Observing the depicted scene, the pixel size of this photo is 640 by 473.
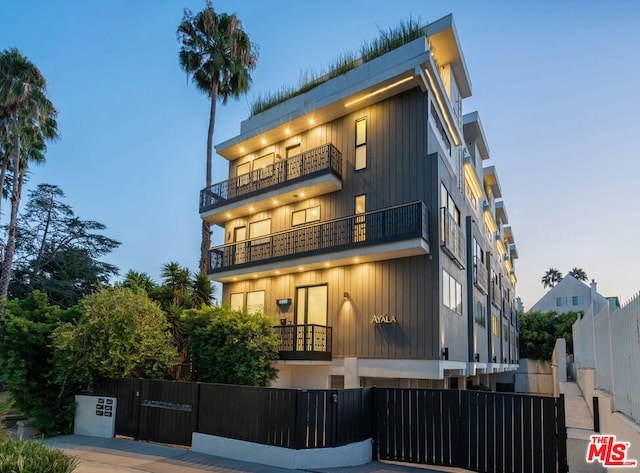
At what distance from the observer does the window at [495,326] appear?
25.6 m

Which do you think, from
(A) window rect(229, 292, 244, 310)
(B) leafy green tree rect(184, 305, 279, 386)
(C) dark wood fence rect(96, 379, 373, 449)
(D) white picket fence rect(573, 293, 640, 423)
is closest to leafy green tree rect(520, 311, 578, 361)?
(A) window rect(229, 292, 244, 310)

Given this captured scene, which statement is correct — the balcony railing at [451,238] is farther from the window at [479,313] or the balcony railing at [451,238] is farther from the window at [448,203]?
the window at [479,313]

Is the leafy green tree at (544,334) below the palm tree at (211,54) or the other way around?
below

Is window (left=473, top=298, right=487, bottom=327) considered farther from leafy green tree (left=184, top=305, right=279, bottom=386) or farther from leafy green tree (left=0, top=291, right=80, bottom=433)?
leafy green tree (left=0, top=291, right=80, bottom=433)

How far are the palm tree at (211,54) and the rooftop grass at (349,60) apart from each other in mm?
4971

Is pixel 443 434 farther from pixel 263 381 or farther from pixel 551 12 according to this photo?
pixel 551 12

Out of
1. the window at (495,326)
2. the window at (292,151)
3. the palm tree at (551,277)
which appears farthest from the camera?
the palm tree at (551,277)

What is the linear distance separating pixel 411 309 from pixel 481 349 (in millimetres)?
8110

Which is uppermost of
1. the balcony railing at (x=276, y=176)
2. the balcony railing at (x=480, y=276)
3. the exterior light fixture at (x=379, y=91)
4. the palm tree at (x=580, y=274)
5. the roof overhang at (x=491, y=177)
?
the palm tree at (x=580, y=274)

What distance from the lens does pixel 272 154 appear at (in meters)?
20.9

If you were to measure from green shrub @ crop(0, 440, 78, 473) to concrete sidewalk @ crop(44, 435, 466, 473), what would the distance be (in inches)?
120

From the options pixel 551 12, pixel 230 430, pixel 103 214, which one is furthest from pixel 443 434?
pixel 103 214

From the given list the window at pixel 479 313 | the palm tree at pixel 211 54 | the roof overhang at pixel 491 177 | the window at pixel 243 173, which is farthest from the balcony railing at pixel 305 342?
the roof overhang at pixel 491 177

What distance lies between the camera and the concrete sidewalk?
9.73 meters
